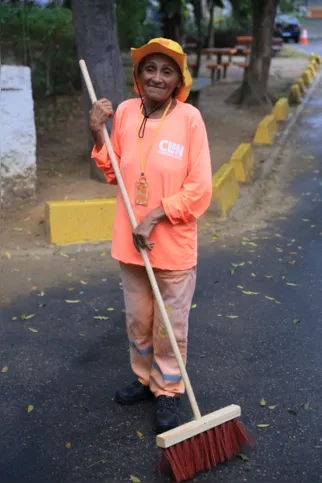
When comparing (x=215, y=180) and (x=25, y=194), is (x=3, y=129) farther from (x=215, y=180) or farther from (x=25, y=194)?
(x=215, y=180)

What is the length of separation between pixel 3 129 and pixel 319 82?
16.7 meters

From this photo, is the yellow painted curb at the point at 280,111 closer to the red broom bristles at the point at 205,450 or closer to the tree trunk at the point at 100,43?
the tree trunk at the point at 100,43

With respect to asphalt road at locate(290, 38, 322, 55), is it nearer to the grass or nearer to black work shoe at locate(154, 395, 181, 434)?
the grass

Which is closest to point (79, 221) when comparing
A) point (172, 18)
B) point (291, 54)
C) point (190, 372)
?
point (190, 372)

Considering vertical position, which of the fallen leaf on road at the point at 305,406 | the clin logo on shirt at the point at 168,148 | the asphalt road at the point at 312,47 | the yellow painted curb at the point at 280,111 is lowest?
the asphalt road at the point at 312,47

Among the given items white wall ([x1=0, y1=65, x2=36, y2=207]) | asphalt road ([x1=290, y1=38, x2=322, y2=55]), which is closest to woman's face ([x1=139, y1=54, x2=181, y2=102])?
white wall ([x1=0, y1=65, x2=36, y2=207])

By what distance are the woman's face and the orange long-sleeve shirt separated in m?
0.11

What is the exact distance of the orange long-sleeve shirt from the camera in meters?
3.34

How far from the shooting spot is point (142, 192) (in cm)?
341

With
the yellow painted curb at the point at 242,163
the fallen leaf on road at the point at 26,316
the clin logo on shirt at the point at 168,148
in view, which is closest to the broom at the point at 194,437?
the clin logo on shirt at the point at 168,148

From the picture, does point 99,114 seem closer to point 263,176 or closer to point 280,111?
point 263,176

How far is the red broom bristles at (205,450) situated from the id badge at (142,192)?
3.84 feet

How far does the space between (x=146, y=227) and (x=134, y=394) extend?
108 cm

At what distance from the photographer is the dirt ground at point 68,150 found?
704 cm
